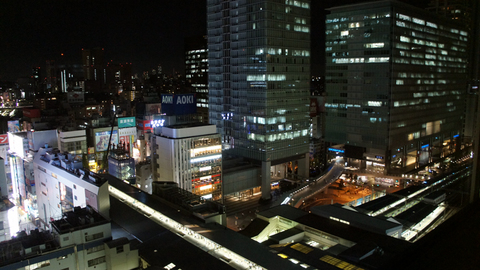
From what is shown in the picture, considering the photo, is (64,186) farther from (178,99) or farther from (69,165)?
(178,99)

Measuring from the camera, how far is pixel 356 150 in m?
62.4

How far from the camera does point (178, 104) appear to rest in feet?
162

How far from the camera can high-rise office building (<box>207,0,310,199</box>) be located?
169 ft

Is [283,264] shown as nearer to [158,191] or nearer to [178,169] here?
[158,191]

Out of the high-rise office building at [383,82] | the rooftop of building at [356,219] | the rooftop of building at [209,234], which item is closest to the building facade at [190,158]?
the rooftop of building at [209,234]

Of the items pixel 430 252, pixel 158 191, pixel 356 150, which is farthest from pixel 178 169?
pixel 430 252

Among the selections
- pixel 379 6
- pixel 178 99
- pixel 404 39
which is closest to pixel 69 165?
pixel 178 99

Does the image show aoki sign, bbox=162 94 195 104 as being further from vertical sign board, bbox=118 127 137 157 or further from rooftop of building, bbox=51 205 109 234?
rooftop of building, bbox=51 205 109 234

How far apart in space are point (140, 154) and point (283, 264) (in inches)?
2267

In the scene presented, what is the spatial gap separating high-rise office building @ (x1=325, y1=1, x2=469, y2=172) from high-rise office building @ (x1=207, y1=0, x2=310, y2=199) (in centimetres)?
1014

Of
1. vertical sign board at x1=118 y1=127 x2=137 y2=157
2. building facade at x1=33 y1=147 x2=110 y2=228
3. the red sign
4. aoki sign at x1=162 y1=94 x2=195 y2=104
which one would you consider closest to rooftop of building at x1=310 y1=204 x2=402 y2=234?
building facade at x1=33 y1=147 x2=110 y2=228

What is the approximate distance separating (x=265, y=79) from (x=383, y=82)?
2220 centimetres

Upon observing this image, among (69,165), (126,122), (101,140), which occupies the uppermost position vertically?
(126,122)

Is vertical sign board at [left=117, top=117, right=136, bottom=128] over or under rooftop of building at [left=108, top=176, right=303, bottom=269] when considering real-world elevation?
over
